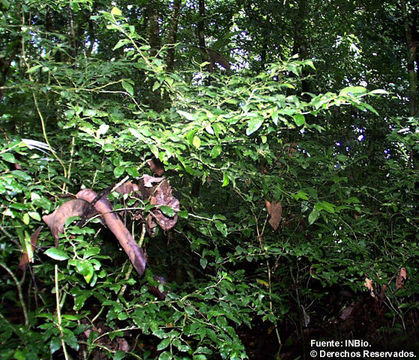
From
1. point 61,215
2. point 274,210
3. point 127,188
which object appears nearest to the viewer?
point 61,215

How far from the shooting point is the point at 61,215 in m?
1.26

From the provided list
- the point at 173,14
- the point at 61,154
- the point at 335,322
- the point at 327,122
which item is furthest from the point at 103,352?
the point at 327,122

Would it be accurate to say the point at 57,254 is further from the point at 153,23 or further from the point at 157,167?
the point at 153,23

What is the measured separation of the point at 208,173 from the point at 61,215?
651 mm

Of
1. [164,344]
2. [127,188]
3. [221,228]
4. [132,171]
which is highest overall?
[132,171]

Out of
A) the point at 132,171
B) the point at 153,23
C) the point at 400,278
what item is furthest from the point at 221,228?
the point at 153,23

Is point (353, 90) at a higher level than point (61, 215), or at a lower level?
higher

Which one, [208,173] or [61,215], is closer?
[61,215]

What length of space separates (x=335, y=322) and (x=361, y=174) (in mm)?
1579

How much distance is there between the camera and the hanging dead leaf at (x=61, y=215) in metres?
1.25

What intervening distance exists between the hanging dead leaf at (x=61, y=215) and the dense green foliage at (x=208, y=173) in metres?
0.03

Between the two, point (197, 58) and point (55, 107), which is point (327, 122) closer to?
point (197, 58)

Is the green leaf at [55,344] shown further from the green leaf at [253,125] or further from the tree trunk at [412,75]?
the tree trunk at [412,75]

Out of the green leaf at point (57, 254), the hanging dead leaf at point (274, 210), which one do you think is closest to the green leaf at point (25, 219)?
the green leaf at point (57, 254)
